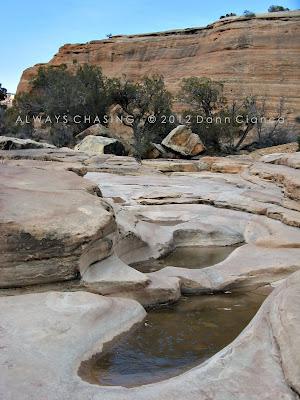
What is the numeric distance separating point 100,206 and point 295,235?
9.90 feet

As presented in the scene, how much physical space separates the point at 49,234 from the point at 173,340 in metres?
1.49

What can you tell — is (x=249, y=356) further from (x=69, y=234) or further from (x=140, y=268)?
(x=140, y=268)

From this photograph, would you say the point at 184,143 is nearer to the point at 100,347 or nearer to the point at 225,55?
the point at 225,55

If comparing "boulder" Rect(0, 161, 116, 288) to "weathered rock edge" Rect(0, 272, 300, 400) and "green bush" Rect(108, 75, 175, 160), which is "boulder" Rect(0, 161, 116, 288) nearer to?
"weathered rock edge" Rect(0, 272, 300, 400)

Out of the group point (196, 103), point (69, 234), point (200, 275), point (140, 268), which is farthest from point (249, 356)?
point (196, 103)

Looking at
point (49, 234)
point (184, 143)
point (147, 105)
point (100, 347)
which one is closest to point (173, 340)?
point (100, 347)

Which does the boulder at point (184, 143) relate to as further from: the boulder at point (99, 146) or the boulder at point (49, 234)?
the boulder at point (49, 234)

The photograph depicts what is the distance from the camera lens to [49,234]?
15.9 ft

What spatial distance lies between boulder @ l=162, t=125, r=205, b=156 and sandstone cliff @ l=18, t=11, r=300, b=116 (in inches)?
465

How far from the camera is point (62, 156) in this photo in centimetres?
1463

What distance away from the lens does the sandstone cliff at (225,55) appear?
A: 110ft

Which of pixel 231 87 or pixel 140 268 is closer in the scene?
pixel 140 268

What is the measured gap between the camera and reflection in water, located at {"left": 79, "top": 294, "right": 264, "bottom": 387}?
3576mm

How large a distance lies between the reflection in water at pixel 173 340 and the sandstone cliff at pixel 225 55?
27656mm
